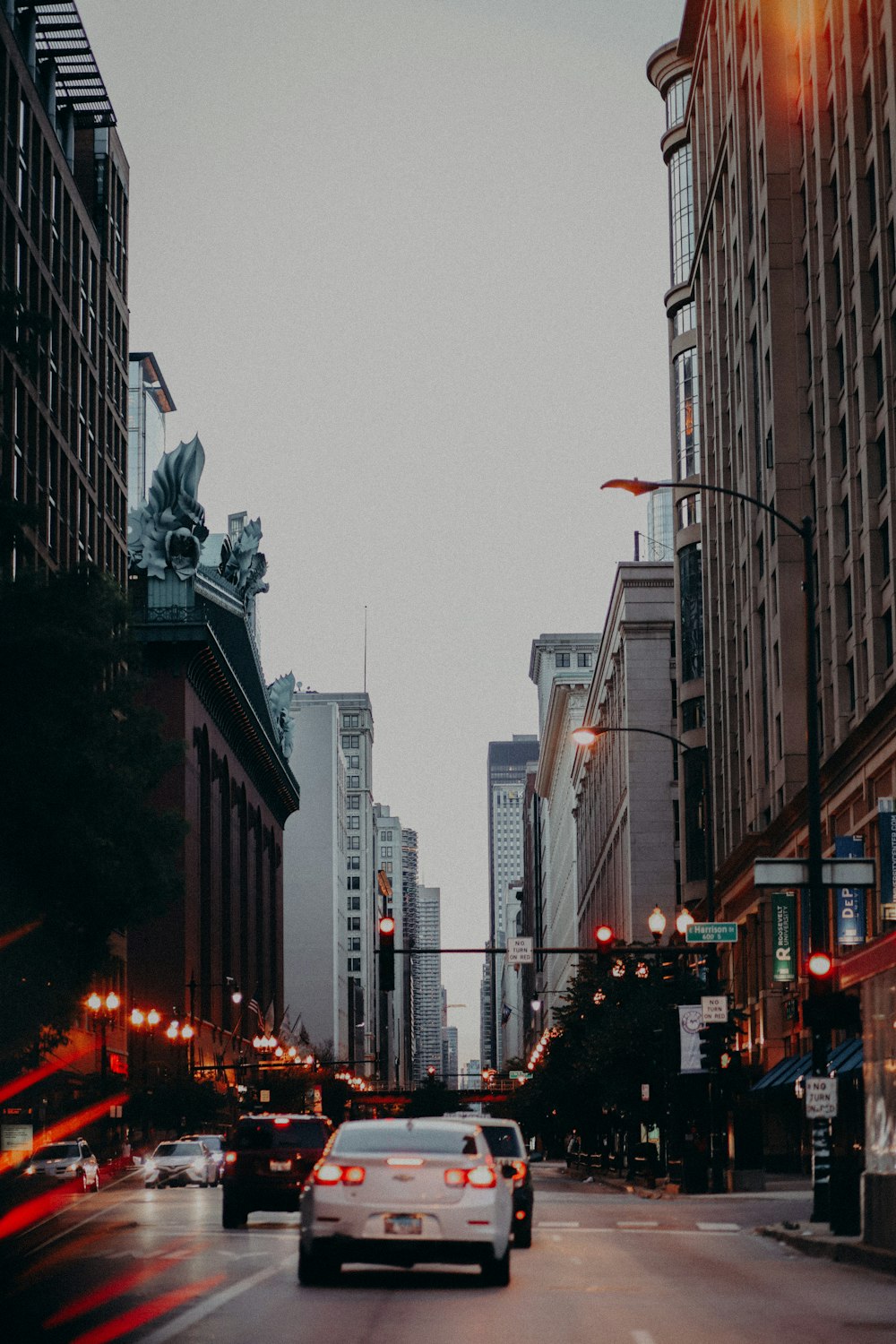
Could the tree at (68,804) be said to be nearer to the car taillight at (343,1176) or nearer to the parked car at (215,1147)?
the car taillight at (343,1176)

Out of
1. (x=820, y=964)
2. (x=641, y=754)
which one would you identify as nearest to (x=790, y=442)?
(x=820, y=964)

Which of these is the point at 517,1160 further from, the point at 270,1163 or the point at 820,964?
the point at 270,1163

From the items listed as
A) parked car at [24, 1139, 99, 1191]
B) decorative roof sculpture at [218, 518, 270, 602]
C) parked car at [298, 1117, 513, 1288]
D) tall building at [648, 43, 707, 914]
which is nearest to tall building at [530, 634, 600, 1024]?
decorative roof sculpture at [218, 518, 270, 602]

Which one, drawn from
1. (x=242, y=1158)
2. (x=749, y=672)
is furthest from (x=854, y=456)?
(x=242, y=1158)

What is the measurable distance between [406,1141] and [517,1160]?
27.8 ft

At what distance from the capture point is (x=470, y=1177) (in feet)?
62.8

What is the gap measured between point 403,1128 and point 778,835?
45449 millimetres

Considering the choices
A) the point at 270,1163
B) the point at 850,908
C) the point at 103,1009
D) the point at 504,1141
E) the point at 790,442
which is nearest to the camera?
the point at 504,1141

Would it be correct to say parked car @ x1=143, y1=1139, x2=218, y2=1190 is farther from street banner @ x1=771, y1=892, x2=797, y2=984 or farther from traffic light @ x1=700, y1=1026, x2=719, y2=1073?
traffic light @ x1=700, y1=1026, x2=719, y2=1073

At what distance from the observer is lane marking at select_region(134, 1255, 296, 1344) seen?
14561mm

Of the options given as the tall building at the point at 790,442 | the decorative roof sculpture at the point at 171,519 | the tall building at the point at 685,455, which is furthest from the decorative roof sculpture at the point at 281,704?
the tall building at the point at 790,442

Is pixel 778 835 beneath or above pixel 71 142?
beneath

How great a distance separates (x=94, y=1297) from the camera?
18109 millimetres

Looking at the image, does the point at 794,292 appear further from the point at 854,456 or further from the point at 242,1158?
the point at 242,1158
